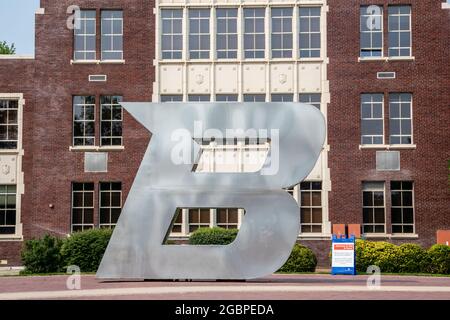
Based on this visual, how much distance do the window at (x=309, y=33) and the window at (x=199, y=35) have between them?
4.37 meters

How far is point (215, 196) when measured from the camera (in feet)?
72.9

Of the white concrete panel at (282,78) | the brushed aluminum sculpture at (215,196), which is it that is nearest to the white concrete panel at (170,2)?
the white concrete panel at (282,78)

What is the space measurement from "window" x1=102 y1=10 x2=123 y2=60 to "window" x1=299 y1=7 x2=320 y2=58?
27.8 feet

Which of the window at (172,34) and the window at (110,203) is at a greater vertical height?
the window at (172,34)

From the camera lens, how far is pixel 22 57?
126ft

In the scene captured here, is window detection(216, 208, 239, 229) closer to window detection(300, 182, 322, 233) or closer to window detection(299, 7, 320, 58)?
window detection(300, 182, 322, 233)

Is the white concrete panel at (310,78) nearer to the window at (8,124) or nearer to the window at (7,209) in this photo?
the window at (8,124)

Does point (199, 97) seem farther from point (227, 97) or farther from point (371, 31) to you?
point (371, 31)

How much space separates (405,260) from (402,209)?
5.53 m

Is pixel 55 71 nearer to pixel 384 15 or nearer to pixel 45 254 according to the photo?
pixel 45 254

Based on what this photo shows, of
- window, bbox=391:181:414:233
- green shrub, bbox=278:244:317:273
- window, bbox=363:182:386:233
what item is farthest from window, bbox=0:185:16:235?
window, bbox=391:181:414:233

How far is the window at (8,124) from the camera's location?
3847 centimetres

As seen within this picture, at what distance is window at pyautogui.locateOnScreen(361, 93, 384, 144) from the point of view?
37062mm

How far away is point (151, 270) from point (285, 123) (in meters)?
5.47
